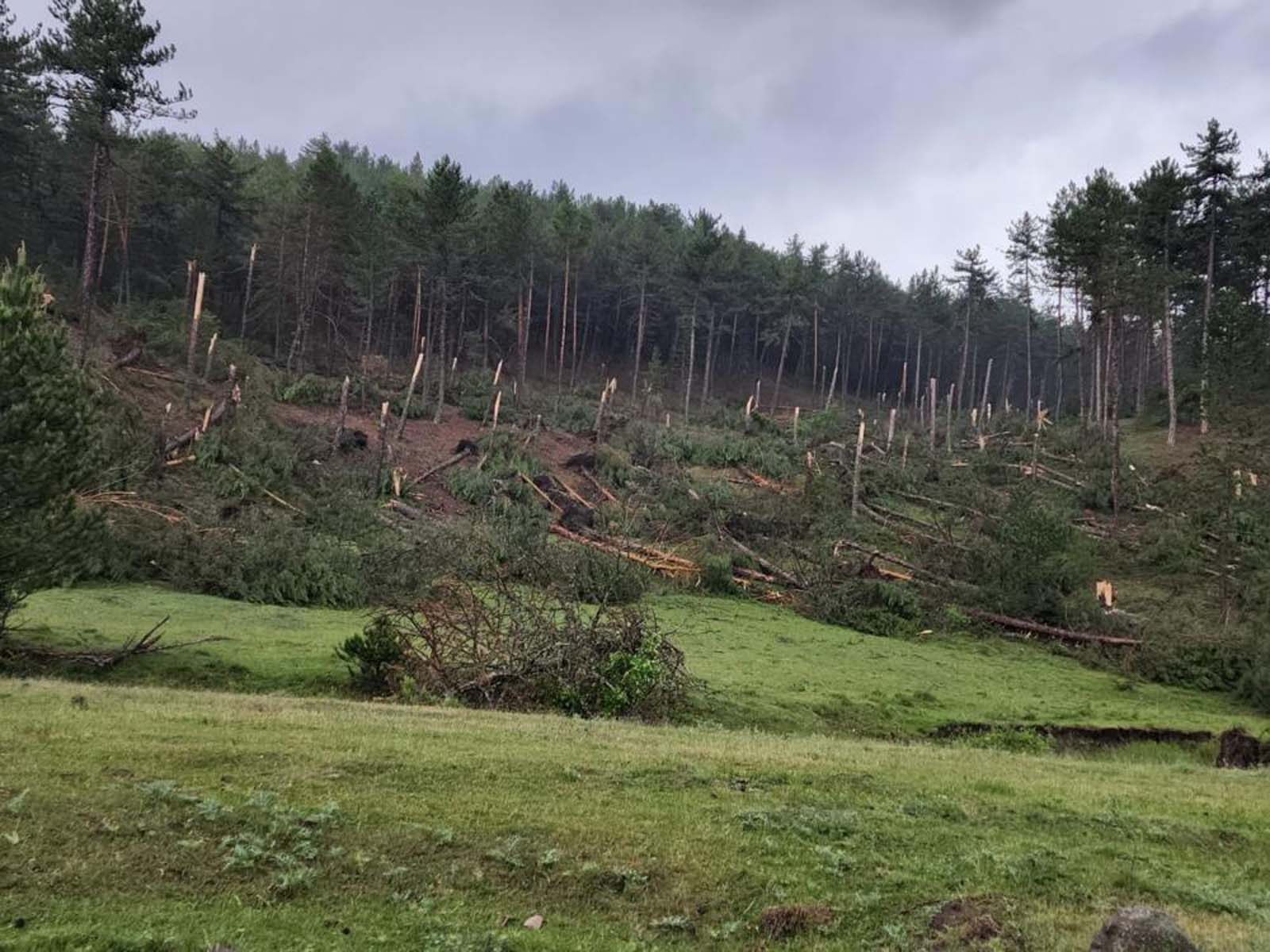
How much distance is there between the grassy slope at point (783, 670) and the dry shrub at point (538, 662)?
1.15 m

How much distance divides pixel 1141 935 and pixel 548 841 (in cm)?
352

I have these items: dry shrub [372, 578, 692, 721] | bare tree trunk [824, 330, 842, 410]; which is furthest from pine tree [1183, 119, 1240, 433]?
dry shrub [372, 578, 692, 721]

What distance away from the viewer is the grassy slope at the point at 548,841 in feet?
15.4

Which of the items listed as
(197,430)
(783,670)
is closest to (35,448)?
(783,670)

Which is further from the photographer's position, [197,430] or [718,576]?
[197,430]

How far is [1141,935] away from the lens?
4219 millimetres

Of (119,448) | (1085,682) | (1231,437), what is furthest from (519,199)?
(1085,682)

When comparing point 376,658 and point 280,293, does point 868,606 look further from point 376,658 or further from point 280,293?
point 280,293

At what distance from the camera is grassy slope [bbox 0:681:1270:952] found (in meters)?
4.69

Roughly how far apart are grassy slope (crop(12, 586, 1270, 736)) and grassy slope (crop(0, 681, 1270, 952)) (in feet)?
16.0

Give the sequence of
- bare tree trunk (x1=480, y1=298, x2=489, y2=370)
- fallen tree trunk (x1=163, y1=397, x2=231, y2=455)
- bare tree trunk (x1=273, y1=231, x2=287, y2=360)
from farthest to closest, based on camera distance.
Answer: bare tree trunk (x1=480, y1=298, x2=489, y2=370) → bare tree trunk (x1=273, y1=231, x2=287, y2=360) → fallen tree trunk (x1=163, y1=397, x2=231, y2=455)

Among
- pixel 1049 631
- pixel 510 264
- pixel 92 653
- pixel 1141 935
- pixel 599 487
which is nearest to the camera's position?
pixel 1141 935

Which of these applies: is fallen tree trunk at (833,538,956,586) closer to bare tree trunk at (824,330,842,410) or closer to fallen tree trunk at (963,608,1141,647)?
fallen tree trunk at (963,608,1141,647)

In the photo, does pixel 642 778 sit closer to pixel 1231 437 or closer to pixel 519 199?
pixel 1231 437
